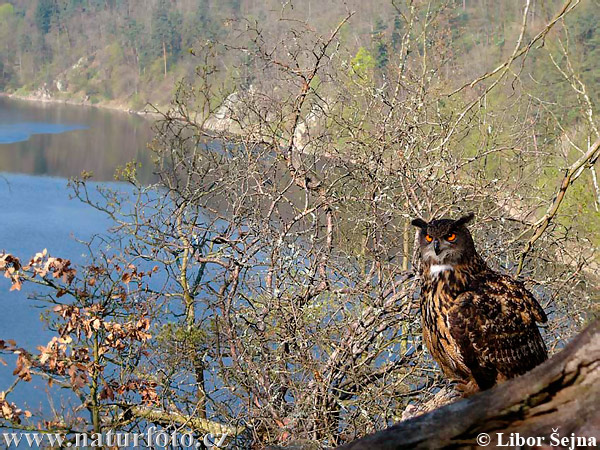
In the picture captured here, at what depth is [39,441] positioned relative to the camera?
10.1 m

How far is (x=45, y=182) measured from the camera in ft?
112

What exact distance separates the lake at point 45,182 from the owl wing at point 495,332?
7.01 m

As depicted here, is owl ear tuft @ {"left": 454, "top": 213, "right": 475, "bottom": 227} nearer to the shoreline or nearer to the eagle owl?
the eagle owl

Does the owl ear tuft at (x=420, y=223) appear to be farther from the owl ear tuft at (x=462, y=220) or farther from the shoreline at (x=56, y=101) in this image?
the shoreline at (x=56, y=101)

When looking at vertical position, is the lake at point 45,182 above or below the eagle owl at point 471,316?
above

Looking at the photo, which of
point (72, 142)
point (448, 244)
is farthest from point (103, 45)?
point (448, 244)

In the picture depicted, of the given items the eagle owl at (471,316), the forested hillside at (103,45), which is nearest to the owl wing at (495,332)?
the eagle owl at (471,316)

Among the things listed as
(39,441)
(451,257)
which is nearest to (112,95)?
(39,441)

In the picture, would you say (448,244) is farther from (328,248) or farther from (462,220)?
(328,248)

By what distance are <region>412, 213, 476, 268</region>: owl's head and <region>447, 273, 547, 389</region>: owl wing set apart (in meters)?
0.21

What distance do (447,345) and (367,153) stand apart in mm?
4202

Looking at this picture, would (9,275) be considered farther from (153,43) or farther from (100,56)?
(100,56)

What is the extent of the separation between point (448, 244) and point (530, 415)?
227 centimetres

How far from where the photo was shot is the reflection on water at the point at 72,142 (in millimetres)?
36156
